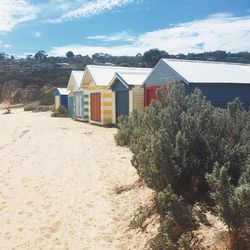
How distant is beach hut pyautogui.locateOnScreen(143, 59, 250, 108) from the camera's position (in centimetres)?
1540

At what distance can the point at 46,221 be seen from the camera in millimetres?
6266

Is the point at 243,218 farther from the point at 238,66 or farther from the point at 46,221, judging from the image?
the point at 238,66

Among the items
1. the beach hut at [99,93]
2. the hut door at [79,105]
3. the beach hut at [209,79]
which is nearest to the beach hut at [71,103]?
the hut door at [79,105]

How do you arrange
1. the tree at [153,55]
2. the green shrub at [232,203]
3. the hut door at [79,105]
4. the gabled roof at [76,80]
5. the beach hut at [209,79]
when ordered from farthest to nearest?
the tree at [153,55] → the gabled roof at [76,80] → the hut door at [79,105] → the beach hut at [209,79] → the green shrub at [232,203]

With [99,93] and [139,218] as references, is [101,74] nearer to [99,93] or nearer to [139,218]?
[99,93]

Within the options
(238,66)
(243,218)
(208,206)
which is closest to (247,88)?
(238,66)

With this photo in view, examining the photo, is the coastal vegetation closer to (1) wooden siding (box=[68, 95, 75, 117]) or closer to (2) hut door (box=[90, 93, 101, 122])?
(2) hut door (box=[90, 93, 101, 122])

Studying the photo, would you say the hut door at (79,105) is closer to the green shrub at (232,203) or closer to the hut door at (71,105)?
the hut door at (71,105)

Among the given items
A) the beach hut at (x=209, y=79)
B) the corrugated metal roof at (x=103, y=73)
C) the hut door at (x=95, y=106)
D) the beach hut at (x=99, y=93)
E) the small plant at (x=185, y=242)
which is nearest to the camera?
the small plant at (x=185, y=242)

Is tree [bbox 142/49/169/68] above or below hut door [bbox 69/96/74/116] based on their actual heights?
above

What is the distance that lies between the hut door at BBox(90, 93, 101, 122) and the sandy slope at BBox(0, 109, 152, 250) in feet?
34.5

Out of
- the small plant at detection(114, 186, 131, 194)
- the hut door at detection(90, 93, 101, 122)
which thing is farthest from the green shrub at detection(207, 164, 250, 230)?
the hut door at detection(90, 93, 101, 122)

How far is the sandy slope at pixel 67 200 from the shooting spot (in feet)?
18.2

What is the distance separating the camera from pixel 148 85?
18.3 metres
